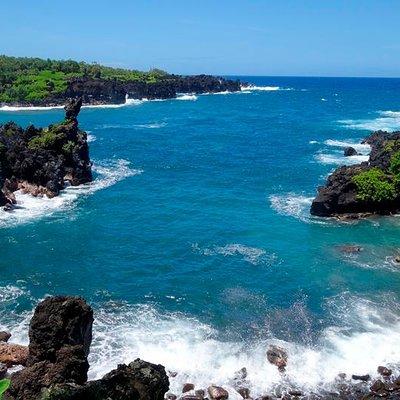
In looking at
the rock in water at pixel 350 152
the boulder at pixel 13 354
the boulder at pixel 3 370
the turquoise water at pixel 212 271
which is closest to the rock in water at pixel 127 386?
the turquoise water at pixel 212 271

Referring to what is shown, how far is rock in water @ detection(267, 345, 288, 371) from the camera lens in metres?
35.3

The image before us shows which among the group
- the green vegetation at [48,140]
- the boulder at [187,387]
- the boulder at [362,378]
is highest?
the green vegetation at [48,140]

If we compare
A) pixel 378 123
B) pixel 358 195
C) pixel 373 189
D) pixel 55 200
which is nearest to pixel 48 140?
pixel 55 200

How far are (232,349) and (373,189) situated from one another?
3574 centimetres

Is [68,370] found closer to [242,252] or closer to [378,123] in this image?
[242,252]

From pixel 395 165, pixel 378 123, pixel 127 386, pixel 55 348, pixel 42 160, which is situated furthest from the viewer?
pixel 378 123

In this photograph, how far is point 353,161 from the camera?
98.6 m

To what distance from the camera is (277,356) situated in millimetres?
36031

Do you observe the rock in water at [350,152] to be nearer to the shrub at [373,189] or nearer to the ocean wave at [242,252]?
the shrub at [373,189]

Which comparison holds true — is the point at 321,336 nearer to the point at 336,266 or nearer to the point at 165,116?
the point at 336,266

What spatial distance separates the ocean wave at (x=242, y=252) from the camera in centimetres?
5297

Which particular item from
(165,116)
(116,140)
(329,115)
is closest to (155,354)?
(116,140)

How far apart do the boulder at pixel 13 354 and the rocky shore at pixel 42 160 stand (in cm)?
3651

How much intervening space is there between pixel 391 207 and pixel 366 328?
30.1 meters
